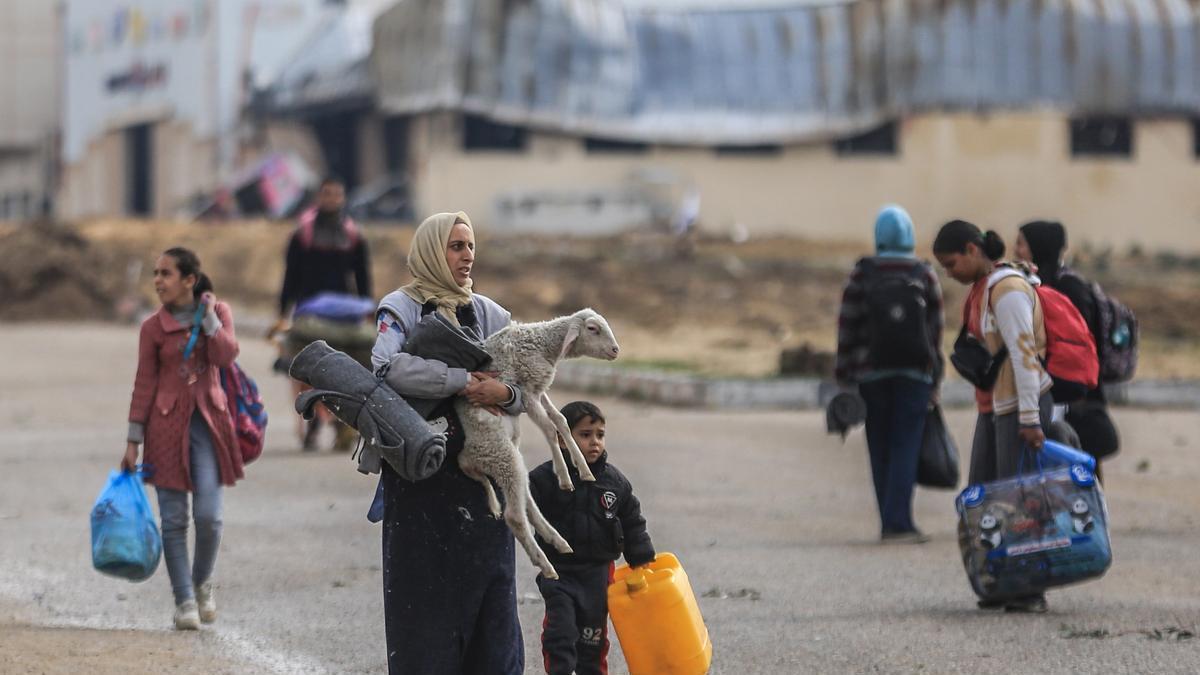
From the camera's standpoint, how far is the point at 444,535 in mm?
5645

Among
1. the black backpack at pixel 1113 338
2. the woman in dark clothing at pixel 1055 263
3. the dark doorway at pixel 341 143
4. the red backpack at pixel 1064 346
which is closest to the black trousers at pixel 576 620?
the red backpack at pixel 1064 346

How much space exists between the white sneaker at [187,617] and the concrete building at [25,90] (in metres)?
45.6

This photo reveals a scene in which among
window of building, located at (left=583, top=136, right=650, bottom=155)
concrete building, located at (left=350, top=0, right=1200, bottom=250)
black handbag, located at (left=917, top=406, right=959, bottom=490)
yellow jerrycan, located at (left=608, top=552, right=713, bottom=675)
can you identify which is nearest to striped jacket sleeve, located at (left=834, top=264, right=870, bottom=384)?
black handbag, located at (left=917, top=406, right=959, bottom=490)

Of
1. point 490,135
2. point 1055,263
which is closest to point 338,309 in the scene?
point 1055,263

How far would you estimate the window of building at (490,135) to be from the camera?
37719 mm

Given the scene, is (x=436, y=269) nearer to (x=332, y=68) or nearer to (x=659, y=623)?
(x=659, y=623)

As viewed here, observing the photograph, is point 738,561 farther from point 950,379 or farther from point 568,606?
point 950,379

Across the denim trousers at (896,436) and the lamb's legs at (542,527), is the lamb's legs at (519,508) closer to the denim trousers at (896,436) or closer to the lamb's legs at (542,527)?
the lamb's legs at (542,527)

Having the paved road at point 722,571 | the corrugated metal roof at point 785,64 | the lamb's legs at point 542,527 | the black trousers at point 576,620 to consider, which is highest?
the corrugated metal roof at point 785,64

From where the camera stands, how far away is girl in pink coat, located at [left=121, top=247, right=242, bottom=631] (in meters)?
7.84

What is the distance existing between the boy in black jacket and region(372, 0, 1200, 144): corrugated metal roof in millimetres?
31091

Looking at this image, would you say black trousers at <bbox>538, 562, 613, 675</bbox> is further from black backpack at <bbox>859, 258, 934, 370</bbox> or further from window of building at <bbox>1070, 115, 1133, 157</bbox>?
window of building at <bbox>1070, 115, 1133, 157</bbox>

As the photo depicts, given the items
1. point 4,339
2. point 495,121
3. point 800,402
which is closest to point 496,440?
point 800,402

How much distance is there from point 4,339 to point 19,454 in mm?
12083
